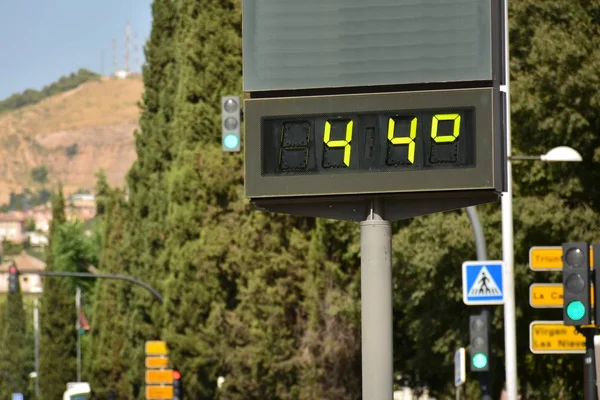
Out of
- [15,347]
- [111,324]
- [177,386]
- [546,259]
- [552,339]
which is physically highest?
[546,259]

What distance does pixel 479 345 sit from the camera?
71.9ft

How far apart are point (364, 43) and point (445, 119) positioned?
79 cm

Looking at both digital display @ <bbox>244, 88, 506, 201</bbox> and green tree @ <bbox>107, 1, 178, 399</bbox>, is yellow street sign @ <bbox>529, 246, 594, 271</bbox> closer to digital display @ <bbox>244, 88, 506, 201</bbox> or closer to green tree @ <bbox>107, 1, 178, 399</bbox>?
digital display @ <bbox>244, 88, 506, 201</bbox>

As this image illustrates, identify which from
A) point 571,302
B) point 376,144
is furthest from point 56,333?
point 376,144

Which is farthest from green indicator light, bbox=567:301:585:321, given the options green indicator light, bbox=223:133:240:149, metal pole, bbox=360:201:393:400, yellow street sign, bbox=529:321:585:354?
metal pole, bbox=360:201:393:400

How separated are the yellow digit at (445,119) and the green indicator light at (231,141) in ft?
25.8

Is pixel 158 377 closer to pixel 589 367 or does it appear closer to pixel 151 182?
pixel 151 182

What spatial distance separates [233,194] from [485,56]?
1157 inches

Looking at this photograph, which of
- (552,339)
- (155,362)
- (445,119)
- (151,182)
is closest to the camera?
(445,119)

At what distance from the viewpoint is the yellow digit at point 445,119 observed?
11008 millimetres

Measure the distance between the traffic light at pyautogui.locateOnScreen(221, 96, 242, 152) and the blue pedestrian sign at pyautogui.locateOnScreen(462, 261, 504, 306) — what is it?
4.77 m

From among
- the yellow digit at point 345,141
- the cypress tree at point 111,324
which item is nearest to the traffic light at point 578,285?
the yellow digit at point 345,141

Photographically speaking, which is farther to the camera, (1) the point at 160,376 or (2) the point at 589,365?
(1) the point at 160,376

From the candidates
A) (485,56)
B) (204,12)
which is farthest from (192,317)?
(485,56)
